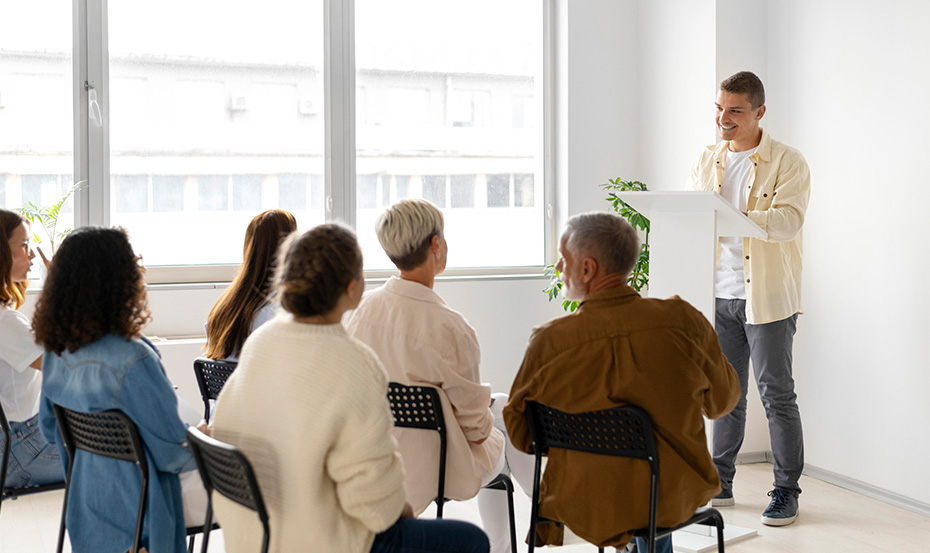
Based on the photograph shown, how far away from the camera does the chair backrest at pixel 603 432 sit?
6.72 ft

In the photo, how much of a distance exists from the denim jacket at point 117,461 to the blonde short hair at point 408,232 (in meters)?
0.71

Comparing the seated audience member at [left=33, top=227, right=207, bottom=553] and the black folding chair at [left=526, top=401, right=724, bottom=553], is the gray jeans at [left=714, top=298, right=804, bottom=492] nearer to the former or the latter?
the black folding chair at [left=526, top=401, right=724, bottom=553]

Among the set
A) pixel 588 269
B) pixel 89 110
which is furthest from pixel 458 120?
pixel 588 269

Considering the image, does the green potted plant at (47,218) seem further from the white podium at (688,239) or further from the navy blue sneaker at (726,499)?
the navy blue sneaker at (726,499)

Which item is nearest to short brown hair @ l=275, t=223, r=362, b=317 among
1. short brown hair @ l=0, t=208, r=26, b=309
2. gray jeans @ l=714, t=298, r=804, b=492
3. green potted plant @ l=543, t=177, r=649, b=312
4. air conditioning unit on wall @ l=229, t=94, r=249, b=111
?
short brown hair @ l=0, t=208, r=26, b=309

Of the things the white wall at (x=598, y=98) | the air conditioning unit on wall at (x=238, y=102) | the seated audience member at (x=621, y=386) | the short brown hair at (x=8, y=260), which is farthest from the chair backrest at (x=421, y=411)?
the white wall at (x=598, y=98)

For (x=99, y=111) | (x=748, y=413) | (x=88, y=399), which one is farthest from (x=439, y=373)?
(x=99, y=111)

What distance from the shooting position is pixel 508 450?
288cm

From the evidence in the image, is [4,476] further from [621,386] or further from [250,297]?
[621,386]

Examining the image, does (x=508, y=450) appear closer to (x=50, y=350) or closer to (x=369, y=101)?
(x=50, y=350)

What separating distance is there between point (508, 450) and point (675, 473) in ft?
2.78

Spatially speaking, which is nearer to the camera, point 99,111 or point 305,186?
point 99,111

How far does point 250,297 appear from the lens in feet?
9.59

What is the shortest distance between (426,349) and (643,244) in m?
2.84
